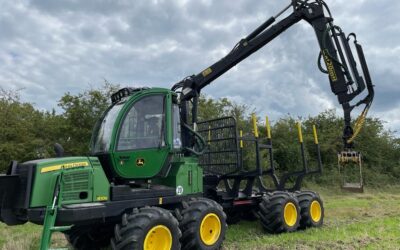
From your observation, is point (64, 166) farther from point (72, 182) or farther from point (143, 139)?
point (143, 139)

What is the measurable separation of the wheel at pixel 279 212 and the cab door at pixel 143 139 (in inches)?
120

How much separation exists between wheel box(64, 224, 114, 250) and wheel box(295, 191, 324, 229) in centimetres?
453

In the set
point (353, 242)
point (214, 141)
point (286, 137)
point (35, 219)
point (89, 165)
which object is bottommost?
point (353, 242)

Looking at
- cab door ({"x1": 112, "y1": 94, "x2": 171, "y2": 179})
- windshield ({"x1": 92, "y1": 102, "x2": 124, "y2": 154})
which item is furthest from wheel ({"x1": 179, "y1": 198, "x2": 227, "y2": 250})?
windshield ({"x1": 92, "y1": 102, "x2": 124, "y2": 154})

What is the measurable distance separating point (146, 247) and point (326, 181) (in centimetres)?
1731

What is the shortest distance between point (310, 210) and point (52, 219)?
6274 millimetres

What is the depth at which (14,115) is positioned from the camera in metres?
21.5

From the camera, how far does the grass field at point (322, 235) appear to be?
297 inches

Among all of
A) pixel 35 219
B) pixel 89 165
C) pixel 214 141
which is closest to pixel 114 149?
pixel 89 165

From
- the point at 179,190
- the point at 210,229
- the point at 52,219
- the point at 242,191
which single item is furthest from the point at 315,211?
the point at 52,219

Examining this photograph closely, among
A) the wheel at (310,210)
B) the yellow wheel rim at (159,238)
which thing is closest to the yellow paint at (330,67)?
the wheel at (310,210)

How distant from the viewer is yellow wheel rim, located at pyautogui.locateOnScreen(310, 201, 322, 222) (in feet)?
32.7

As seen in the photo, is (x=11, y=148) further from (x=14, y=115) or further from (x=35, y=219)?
(x=35, y=219)

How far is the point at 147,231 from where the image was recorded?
6211 mm
